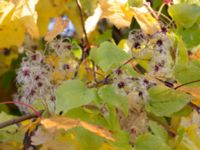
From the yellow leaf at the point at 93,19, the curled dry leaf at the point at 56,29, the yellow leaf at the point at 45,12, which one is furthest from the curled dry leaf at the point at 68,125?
the yellow leaf at the point at 45,12

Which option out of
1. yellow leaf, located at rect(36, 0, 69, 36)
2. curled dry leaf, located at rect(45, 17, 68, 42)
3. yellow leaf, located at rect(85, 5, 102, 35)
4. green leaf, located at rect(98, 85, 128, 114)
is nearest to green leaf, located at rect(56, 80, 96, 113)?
green leaf, located at rect(98, 85, 128, 114)

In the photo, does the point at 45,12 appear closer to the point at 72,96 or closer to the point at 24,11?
the point at 24,11

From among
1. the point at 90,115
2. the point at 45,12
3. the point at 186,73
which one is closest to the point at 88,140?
the point at 90,115

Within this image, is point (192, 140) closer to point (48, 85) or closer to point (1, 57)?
point (48, 85)

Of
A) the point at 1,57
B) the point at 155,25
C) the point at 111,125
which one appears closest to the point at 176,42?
the point at 155,25

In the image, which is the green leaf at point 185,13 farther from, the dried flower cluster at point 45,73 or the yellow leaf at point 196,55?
A: the dried flower cluster at point 45,73
